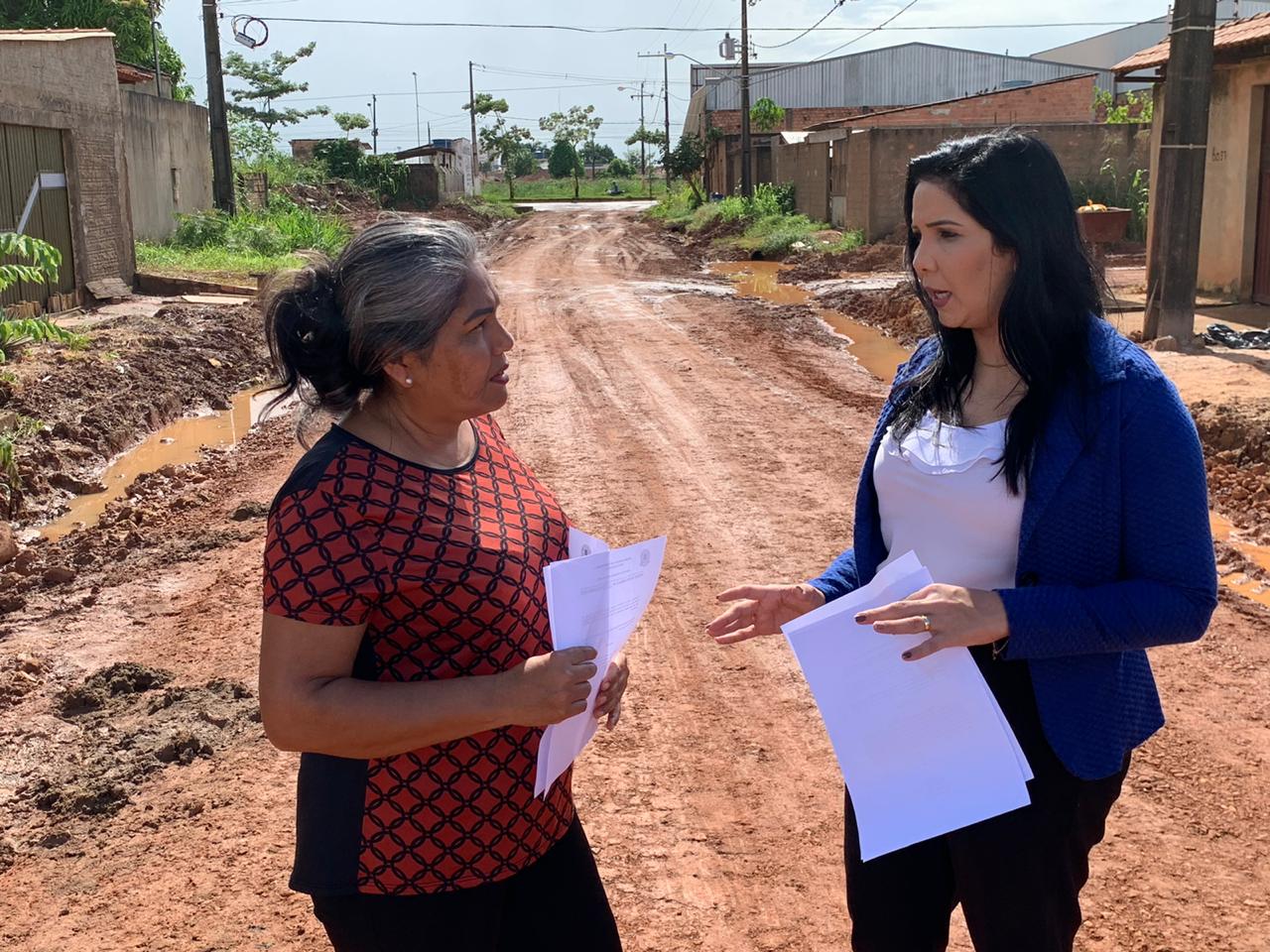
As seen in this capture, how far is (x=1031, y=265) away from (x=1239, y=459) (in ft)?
21.7

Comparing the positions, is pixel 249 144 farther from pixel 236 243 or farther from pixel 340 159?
pixel 236 243

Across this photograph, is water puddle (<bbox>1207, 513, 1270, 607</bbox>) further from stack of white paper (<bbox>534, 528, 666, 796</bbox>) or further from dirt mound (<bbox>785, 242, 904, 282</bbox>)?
dirt mound (<bbox>785, 242, 904, 282</bbox>)

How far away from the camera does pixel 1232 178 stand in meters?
14.2

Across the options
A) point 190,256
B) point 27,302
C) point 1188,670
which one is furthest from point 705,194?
point 1188,670

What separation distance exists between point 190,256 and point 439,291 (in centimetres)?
1968

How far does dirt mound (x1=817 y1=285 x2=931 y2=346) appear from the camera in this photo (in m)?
14.4

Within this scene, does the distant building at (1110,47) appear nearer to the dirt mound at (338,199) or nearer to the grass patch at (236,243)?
the dirt mound at (338,199)

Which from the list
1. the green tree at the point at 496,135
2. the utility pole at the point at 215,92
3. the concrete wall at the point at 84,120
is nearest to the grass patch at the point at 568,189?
the green tree at the point at 496,135

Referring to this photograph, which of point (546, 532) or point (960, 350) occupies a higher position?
point (960, 350)

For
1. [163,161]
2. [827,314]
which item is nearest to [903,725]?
[827,314]

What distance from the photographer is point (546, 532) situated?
7.08ft

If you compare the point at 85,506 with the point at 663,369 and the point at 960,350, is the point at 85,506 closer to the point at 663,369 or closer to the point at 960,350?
the point at 663,369

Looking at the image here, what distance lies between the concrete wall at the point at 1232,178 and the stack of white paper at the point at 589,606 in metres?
14.0

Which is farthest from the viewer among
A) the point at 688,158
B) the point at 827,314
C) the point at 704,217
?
the point at 688,158
